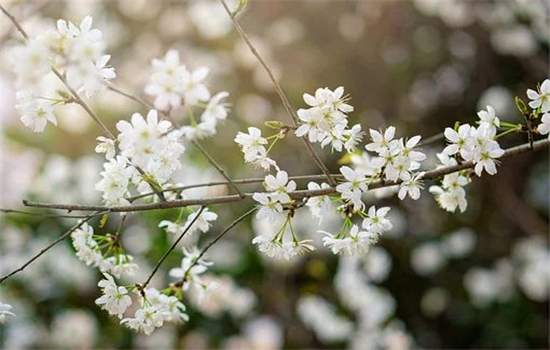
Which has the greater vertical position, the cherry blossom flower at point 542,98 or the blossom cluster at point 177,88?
the cherry blossom flower at point 542,98

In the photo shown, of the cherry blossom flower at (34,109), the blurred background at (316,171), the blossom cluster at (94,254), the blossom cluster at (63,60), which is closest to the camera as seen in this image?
the blossom cluster at (63,60)

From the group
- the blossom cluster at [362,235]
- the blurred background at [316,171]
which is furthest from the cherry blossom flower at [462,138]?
the blurred background at [316,171]

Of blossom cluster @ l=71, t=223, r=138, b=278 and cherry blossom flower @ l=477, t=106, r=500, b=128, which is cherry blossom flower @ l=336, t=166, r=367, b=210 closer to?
cherry blossom flower @ l=477, t=106, r=500, b=128

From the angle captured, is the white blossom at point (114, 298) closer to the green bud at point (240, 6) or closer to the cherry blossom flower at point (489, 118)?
the green bud at point (240, 6)

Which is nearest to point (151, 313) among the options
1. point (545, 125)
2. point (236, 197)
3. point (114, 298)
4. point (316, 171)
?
point (114, 298)

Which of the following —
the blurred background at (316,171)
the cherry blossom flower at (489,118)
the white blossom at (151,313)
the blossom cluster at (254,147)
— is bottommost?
the white blossom at (151,313)

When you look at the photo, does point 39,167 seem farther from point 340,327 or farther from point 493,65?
point 493,65

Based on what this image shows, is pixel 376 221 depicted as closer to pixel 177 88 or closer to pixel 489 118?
pixel 489 118
